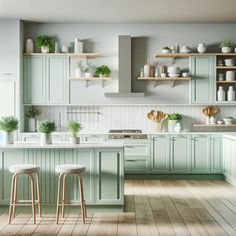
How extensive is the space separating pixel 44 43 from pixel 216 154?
3.75m

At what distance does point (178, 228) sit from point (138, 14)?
169 inches

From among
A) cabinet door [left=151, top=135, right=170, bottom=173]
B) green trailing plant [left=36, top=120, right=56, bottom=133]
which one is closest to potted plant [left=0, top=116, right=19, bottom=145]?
green trailing plant [left=36, top=120, right=56, bottom=133]

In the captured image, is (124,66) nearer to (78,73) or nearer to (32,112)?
(78,73)

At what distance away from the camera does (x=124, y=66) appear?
856cm

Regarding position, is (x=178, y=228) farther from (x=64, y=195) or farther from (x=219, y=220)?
(x=64, y=195)

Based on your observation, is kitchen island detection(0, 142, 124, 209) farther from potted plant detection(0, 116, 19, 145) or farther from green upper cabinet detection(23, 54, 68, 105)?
A: green upper cabinet detection(23, 54, 68, 105)

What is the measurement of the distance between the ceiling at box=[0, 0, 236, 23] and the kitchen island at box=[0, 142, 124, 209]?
2.58 metres

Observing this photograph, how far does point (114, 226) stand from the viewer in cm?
498

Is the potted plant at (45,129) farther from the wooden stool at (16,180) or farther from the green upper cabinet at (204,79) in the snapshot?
the green upper cabinet at (204,79)

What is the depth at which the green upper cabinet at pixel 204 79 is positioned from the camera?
28.0 ft

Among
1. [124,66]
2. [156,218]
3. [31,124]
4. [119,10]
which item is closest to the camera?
[156,218]

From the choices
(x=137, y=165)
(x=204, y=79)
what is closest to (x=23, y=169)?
(x=137, y=165)

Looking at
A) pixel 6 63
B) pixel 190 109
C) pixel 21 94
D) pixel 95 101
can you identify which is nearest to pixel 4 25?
pixel 6 63

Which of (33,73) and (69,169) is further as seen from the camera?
(33,73)
